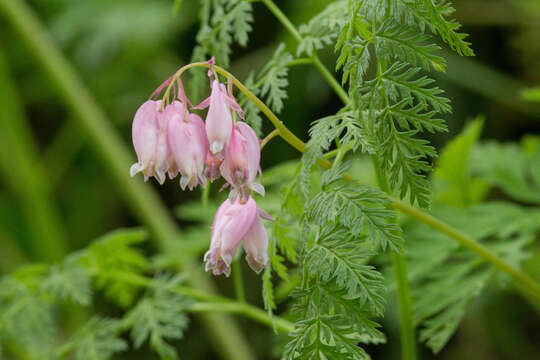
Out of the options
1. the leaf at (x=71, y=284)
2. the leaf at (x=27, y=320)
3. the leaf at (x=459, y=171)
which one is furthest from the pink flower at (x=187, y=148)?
the leaf at (x=459, y=171)

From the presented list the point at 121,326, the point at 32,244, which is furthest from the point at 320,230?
the point at 32,244

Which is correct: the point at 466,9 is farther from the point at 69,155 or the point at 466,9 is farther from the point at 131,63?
the point at 69,155

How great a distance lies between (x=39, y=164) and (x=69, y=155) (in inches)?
5.5

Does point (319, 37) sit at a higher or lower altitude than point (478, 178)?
higher

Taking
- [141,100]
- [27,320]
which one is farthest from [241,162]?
[141,100]

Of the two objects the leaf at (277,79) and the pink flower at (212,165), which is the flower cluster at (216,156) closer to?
the pink flower at (212,165)

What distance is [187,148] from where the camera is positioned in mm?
698

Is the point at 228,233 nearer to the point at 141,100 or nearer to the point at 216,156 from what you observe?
the point at 216,156

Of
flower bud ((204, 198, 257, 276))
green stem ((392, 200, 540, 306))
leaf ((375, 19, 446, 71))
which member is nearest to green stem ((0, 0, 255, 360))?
→ green stem ((392, 200, 540, 306))

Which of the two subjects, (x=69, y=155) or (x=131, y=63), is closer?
(x=69, y=155)

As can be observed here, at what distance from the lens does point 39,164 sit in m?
2.73

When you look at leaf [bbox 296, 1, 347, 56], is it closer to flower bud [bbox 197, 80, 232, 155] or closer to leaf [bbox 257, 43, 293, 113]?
leaf [bbox 257, 43, 293, 113]

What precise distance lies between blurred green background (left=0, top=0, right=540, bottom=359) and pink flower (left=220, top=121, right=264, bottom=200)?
1.54 meters

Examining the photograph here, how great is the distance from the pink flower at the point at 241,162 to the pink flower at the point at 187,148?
32mm
